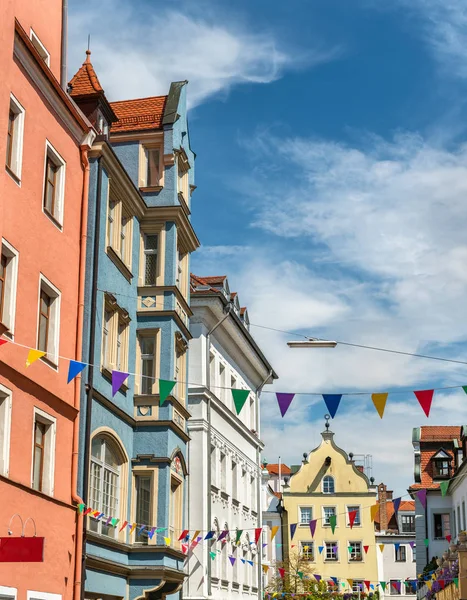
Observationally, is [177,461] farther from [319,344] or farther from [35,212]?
[35,212]

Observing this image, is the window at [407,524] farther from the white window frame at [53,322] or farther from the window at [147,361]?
the white window frame at [53,322]

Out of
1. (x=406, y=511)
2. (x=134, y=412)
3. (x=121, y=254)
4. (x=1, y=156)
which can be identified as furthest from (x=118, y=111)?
(x=406, y=511)

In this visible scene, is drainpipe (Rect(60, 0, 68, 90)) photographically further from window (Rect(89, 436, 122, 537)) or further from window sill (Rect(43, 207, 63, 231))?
window (Rect(89, 436, 122, 537))

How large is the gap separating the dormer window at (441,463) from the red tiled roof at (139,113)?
36206 millimetres

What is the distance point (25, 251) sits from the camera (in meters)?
19.9

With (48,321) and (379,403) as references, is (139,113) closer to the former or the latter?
(48,321)

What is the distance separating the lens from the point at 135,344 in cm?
2834

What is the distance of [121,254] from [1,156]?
972 centimetres

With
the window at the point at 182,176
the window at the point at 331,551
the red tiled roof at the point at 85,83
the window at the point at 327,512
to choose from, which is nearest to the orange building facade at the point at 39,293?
the red tiled roof at the point at 85,83

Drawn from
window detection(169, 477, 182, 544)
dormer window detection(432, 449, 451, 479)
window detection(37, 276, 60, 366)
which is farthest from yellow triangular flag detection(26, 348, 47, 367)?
dormer window detection(432, 449, 451, 479)

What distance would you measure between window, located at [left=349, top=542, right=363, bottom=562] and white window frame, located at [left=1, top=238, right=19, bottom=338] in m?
56.9

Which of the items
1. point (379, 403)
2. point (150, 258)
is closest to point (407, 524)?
point (150, 258)

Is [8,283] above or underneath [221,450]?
above

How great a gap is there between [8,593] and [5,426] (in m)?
2.96
